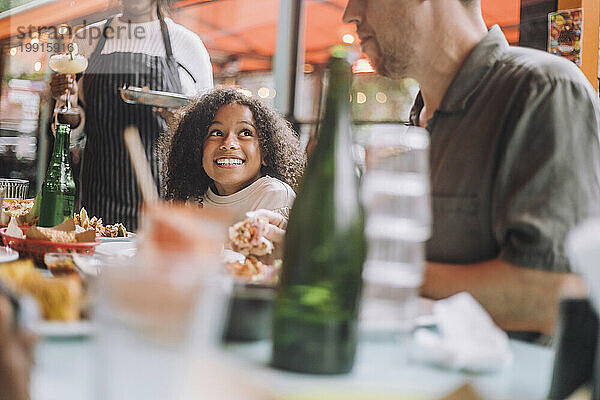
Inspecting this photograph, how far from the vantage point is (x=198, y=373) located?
0.39 meters

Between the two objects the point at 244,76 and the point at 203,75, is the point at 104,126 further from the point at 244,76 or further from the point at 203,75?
the point at 244,76

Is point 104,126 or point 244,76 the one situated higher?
point 244,76

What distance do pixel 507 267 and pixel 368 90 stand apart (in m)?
0.91

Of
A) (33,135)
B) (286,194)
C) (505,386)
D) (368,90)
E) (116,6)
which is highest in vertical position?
(116,6)

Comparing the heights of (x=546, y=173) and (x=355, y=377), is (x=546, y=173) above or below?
above

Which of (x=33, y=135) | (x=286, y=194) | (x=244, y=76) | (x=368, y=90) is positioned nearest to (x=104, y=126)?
(x=33, y=135)

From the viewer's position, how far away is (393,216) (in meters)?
0.62

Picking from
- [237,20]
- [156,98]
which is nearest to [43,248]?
[156,98]

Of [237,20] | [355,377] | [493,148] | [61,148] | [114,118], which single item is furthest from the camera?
[237,20]

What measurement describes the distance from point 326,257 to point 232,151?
4.31 ft

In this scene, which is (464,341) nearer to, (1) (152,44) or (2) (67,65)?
(2) (67,65)

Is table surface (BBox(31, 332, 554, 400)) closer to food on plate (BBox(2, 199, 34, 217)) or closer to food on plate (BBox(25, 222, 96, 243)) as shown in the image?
food on plate (BBox(25, 222, 96, 243))

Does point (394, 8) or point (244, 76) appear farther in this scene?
point (244, 76)

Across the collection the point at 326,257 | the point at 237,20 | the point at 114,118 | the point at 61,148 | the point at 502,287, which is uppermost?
the point at 237,20
